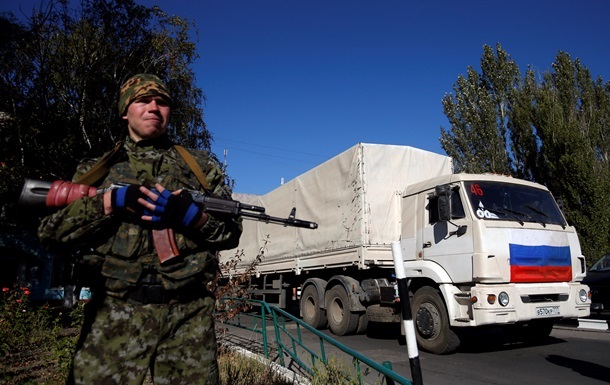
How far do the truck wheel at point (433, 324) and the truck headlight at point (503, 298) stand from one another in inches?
32.8

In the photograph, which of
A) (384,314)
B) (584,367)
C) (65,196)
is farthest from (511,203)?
(65,196)

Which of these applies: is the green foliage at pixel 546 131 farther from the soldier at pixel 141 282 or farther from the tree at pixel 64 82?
the soldier at pixel 141 282

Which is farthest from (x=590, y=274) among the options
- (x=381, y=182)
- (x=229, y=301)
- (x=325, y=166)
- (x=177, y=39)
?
(x=177, y=39)

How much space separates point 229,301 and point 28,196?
14.6 feet

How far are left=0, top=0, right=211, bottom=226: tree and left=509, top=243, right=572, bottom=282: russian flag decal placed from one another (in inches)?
338

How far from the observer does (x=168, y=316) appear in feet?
6.34

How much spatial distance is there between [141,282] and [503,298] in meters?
5.39

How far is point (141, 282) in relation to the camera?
1.93m

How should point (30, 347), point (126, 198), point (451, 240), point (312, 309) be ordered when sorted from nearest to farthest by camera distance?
point (126, 198), point (30, 347), point (451, 240), point (312, 309)

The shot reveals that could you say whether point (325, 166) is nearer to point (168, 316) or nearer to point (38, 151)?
point (38, 151)

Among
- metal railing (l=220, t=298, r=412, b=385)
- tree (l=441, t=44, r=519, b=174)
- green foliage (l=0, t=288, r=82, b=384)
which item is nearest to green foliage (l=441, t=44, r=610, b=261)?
tree (l=441, t=44, r=519, b=174)

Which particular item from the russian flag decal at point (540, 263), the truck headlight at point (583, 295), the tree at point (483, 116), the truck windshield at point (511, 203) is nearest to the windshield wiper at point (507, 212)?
the truck windshield at point (511, 203)

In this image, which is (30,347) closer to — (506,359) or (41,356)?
(41,356)

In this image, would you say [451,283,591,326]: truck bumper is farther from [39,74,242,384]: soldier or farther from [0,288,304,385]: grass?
[39,74,242,384]: soldier
